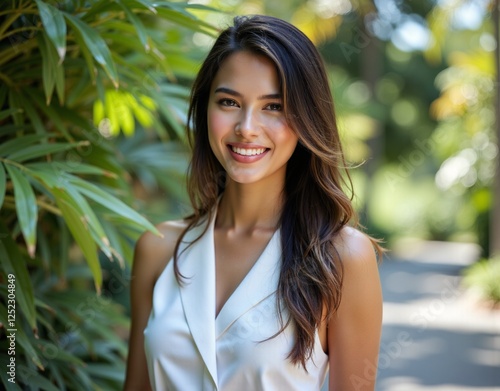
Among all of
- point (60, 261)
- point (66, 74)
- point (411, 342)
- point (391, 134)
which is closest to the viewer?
point (66, 74)

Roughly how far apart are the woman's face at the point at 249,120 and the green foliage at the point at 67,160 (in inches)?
12.7

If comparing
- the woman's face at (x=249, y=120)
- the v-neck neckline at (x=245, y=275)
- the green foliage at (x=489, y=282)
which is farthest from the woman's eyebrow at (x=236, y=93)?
the green foliage at (x=489, y=282)

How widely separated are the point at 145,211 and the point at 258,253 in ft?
3.69

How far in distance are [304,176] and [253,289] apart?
379 mm

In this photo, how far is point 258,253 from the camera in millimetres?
1923

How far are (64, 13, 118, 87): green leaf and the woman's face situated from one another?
12.6 inches

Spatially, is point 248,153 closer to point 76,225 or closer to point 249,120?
point 249,120

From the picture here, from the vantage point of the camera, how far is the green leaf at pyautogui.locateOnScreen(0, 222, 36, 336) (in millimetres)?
1957

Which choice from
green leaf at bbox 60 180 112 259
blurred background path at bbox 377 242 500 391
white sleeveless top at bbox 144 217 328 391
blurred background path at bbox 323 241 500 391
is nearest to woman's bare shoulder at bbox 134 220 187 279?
white sleeveless top at bbox 144 217 328 391

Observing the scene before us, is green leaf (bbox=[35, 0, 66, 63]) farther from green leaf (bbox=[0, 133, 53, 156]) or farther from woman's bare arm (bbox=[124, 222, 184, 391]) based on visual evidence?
woman's bare arm (bbox=[124, 222, 184, 391])

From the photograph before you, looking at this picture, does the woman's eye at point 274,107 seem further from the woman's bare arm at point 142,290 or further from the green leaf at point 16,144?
the green leaf at point 16,144

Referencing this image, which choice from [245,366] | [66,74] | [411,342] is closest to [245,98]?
[245,366]

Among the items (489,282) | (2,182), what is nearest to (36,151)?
(2,182)

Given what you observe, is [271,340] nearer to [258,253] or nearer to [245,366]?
[245,366]
